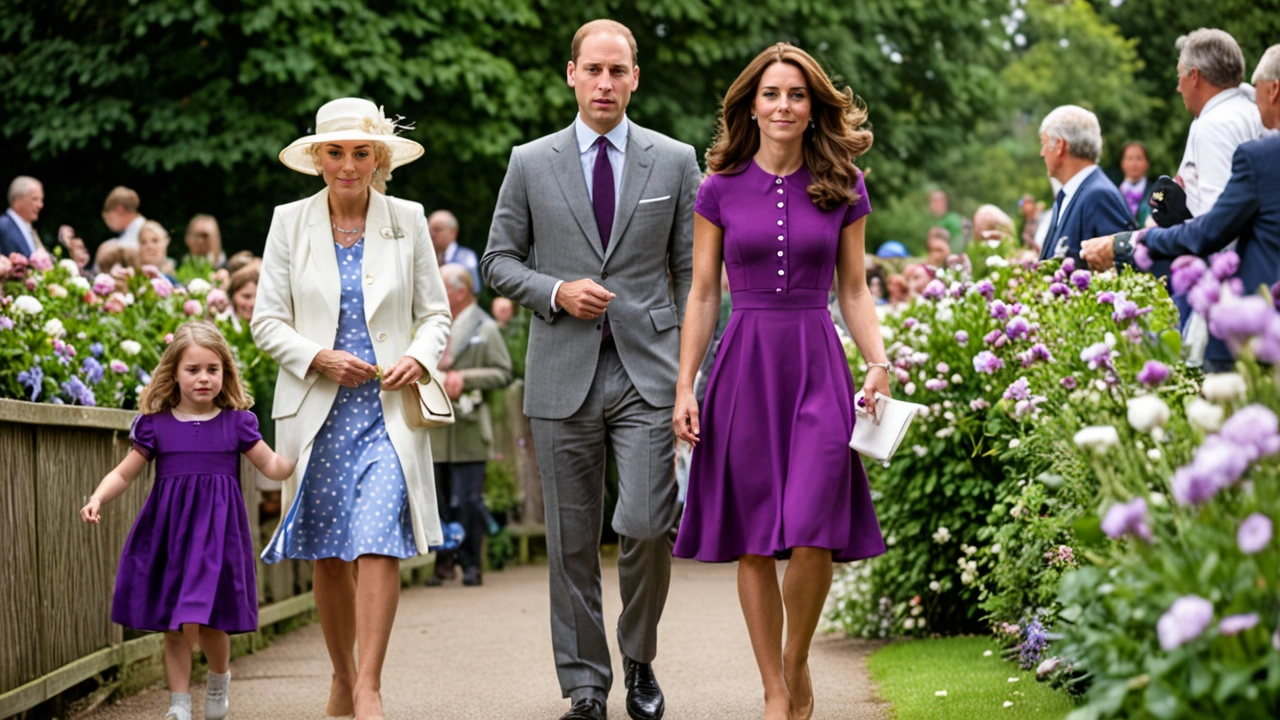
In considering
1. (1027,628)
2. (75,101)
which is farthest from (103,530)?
(75,101)

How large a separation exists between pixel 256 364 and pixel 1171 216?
5.48 meters

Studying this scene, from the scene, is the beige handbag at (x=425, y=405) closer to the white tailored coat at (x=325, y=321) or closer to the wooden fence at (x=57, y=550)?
the white tailored coat at (x=325, y=321)

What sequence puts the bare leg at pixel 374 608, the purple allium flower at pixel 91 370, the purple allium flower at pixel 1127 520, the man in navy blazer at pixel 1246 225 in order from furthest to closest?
the purple allium flower at pixel 91 370 < the bare leg at pixel 374 608 < the man in navy blazer at pixel 1246 225 < the purple allium flower at pixel 1127 520

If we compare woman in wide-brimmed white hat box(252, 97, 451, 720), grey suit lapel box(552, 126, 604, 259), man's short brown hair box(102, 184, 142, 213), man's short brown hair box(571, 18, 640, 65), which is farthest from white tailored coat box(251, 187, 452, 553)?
man's short brown hair box(102, 184, 142, 213)

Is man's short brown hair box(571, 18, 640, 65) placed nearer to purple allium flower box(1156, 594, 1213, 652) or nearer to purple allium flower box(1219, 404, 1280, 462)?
purple allium flower box(1219, 404, 1280, 462)

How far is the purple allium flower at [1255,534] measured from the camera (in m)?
3.08

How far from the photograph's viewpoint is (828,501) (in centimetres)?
566

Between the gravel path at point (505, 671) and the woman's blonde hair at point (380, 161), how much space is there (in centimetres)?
213

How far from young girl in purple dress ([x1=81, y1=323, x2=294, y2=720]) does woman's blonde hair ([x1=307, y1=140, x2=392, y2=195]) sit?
2.67 ft

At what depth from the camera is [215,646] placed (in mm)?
6441

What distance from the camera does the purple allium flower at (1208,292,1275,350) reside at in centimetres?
317

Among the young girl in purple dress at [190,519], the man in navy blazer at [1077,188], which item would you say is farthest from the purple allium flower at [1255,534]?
the man in navy blazer at [1077,188]

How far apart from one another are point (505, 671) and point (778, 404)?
3.02 m

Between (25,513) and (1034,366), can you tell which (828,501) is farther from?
(25,513)
